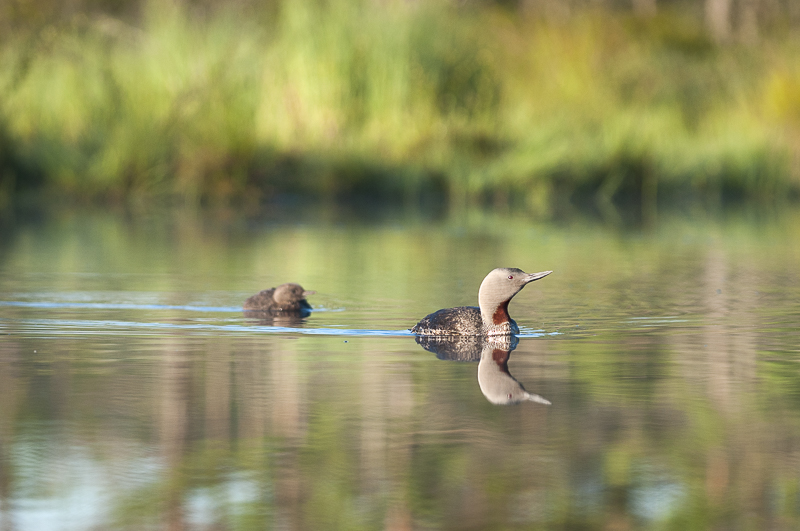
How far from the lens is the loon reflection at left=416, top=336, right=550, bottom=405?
579cm

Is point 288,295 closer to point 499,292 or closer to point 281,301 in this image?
point 281,301

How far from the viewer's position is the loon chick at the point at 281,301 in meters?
8.84

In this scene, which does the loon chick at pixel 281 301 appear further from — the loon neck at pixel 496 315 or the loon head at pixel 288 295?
the loon neck at pixel 496 315

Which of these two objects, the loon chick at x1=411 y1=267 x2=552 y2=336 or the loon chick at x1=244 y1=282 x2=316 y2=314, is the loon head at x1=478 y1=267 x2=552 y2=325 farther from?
the loon chick at x1=244 y1=282 x2=316 y2=314

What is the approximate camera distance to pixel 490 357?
7016mm

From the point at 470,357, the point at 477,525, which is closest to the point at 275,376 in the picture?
the point at 470,357

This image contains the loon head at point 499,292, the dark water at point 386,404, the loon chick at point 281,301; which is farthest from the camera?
the loon chick at point 281,301

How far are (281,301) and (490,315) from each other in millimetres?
1677

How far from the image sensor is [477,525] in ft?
12.9

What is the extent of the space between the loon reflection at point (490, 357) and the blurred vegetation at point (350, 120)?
11.1 m

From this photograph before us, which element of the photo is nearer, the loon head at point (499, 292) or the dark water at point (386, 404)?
the dark water at point (386, 404)

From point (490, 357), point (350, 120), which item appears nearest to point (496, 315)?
point (490, 357)

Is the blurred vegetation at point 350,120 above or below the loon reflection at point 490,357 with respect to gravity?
above

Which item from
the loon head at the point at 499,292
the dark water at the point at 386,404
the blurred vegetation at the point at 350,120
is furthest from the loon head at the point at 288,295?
the blurred vegetation at the point at 350,120
